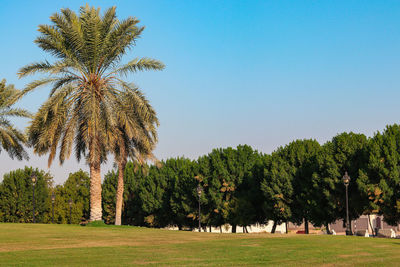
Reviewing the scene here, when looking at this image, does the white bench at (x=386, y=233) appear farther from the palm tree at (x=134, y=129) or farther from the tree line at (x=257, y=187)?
the palm tree at (x=134, y=129)

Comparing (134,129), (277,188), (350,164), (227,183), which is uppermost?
(134,129)

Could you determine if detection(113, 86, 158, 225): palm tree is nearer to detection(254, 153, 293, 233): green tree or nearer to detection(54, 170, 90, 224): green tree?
detection(254, 153, 293, 233): green tree

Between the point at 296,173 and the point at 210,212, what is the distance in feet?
48.9

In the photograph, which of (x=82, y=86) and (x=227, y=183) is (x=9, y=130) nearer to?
(x=82, y=86)

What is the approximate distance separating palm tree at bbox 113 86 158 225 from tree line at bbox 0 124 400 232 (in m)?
2.95

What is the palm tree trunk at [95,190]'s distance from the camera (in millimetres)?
31062

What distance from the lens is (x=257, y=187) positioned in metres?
56.4

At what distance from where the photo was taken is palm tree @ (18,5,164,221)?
29.9 m

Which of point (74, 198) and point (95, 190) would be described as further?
point (74, 198)

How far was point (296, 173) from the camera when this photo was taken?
50.5m

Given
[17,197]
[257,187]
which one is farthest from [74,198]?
[257,187]

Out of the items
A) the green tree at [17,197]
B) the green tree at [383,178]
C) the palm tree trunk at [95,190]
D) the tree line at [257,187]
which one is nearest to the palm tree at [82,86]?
the palm tree trunk at [95,190]

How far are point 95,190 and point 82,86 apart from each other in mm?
6831

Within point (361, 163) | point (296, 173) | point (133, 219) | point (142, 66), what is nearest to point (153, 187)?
point (133, 219)
